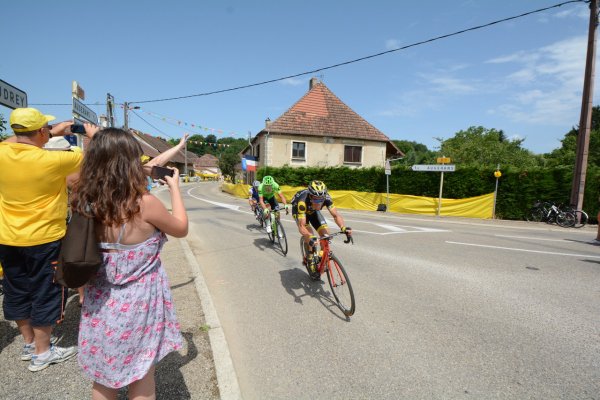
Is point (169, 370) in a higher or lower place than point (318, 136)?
lower

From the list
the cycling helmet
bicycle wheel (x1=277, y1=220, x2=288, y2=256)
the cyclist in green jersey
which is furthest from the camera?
the cyclist in green jersey

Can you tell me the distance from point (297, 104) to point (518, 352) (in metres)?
28.4

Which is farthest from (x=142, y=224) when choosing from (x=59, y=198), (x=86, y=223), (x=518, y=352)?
(x=518, y=352)

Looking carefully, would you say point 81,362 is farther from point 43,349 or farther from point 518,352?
point 518,352

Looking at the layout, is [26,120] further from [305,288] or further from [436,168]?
[436,168]

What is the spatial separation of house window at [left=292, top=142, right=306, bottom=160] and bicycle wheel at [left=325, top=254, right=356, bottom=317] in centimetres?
2442

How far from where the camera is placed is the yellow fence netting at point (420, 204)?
15.7 metres

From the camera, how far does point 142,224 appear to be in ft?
5.59

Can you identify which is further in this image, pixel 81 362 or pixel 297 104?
pixel 297 104

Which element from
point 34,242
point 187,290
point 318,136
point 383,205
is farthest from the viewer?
point 318,136

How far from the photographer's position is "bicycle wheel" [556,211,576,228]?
12961mm

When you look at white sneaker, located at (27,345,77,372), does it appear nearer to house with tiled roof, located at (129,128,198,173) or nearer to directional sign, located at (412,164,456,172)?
directional sign, located at (412,164,456,172)

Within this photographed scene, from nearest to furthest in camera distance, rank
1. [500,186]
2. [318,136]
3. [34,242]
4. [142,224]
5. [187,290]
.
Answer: [142,224]
[34,242]
[187,290]
[500,186]
[318,136]

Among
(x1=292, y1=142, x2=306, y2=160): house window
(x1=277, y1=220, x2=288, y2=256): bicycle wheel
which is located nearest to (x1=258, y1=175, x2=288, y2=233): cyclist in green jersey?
(x1=277, y1=220, x2=288, y2=256): bicycle wheel
